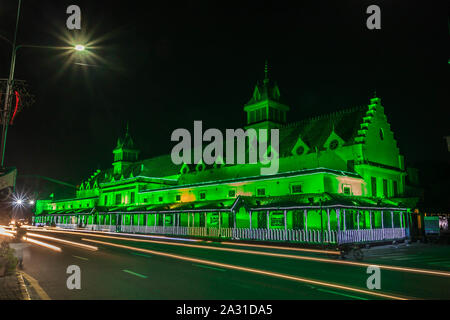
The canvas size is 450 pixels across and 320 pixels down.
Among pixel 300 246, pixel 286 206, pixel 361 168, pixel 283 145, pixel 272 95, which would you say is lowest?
pixel 300 246

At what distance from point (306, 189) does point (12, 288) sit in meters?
26.8

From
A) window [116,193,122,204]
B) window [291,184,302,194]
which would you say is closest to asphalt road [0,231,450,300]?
window [291,184,302,194]

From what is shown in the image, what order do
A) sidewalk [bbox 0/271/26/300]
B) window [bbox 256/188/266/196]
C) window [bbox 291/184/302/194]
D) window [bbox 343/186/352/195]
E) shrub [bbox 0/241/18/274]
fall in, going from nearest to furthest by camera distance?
1. sidewalk [bbox 0/271/26/300]
2. shrub [bbox 0/241/18/274]
3. window [bbox 343/186/352/195]
4. window [bbox 291/184/302/194]
5. window [bbox 256/188/266/196]

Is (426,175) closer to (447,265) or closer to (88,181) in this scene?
(447,265)

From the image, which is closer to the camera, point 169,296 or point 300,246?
point 169,296

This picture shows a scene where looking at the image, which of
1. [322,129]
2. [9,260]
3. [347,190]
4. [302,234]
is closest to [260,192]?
[347,190]

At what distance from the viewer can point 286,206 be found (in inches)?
1128

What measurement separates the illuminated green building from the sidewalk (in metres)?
20.2

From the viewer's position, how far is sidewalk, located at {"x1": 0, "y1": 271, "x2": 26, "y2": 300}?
7.96m

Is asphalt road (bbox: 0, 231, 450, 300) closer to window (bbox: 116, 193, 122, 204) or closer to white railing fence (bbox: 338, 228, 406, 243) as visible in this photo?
white railing fence (bbox: 338, 228, 406, 243)

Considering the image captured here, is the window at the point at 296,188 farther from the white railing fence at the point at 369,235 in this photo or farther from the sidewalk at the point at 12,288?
the sidewalk at the point at 12,288

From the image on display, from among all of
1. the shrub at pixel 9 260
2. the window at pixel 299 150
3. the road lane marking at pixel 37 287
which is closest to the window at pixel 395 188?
the window at pixel 299 150
